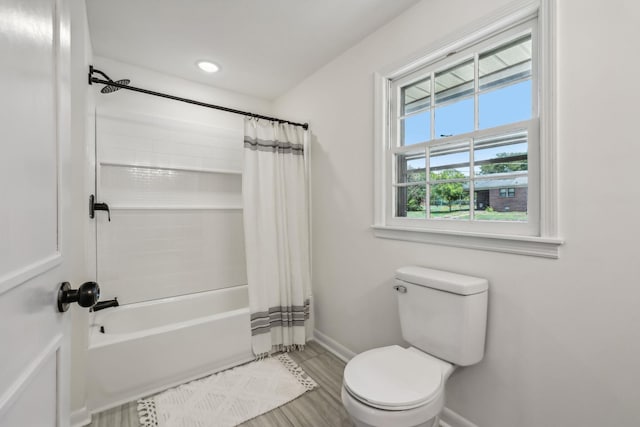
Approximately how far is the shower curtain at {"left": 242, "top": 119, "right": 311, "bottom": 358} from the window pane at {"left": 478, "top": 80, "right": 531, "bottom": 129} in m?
1.41

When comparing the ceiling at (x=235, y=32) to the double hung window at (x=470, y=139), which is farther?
the ceiling at (x=235, y=32)

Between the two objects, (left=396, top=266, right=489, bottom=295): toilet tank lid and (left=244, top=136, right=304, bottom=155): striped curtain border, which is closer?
(left=396, top=266, right=489, bottom=295): toilet tank lid

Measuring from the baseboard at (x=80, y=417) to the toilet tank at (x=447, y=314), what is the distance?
182 centimetres

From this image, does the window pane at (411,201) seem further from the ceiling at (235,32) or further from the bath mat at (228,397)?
the bath mat at (228,397)

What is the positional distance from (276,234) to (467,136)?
1.51 m

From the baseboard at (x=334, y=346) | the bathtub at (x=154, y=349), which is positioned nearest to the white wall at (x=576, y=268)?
the baseboard at (x=334, y=346)

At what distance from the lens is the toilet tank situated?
133cm

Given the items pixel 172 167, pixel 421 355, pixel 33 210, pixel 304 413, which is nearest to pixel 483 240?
pixel 421 355

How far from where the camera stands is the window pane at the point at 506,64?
136 cm

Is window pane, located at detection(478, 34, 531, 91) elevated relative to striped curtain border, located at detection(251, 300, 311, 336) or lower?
elevated

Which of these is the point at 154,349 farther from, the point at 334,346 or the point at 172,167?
the point at 172,167

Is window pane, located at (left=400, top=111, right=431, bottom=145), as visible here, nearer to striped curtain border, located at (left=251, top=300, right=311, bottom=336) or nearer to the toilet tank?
the toilet tank

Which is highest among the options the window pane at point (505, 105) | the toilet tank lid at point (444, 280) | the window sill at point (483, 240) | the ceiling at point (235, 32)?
the ceiling at point (235, 32)

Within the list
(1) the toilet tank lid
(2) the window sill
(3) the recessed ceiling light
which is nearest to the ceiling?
(3) the recessed ceiling light
